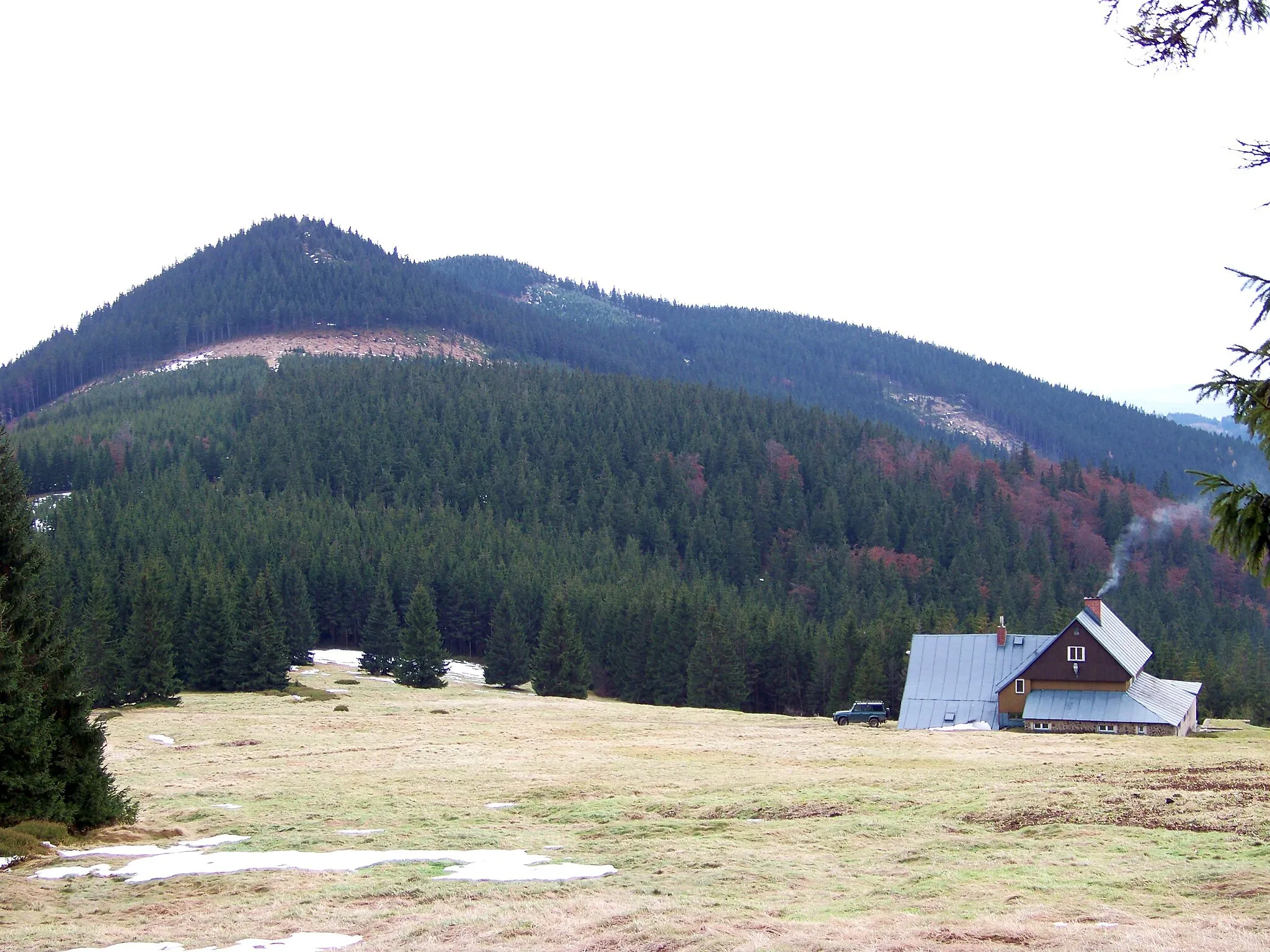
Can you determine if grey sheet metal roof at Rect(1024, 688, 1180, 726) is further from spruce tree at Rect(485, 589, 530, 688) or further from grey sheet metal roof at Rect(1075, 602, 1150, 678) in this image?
spruce tree at Rect(485, 589, 530, 688)

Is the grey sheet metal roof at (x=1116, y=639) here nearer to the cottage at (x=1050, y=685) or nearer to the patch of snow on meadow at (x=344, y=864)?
the cottage at (x=1050, y=685)

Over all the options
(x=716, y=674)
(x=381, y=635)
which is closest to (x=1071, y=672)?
(x=716, y=674)

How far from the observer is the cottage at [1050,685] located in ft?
208

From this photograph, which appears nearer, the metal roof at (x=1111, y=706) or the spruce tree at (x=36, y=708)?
the spruce tree at (x=36, y=708)

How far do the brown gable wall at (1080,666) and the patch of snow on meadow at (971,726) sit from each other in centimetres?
386

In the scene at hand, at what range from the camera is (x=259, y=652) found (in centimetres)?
7962

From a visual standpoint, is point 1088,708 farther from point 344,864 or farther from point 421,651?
point 344,864

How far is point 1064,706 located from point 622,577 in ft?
215

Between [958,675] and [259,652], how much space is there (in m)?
44.4

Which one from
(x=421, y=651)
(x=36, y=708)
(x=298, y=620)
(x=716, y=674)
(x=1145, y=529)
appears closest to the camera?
(x=36, y=708)

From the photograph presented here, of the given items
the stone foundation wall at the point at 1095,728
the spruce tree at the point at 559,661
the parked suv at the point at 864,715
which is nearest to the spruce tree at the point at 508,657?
the spruce tree at the point at 559,661

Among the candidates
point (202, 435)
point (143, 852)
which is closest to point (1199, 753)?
point (143, 852)

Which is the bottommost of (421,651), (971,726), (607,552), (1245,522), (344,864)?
(971,726)

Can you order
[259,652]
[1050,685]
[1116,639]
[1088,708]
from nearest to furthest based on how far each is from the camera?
[1088,708]
[1050,685]
[1116,639]
[259,652]
